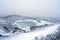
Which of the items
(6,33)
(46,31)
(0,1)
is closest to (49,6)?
(46,31)

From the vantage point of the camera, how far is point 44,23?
A: 50.7 inches

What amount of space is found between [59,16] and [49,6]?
221 millimetres

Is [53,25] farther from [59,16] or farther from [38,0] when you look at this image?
[38,0]

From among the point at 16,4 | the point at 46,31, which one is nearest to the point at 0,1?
the point at 16,4

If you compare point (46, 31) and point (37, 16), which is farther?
point (37, 16)

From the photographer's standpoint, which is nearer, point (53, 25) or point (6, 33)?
point (6, 33)

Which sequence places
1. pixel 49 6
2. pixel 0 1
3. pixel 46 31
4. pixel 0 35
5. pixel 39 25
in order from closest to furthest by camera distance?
pixel 0 35, pixel 46 31, pixel 39 25, pixel 0 1, pixel 49 6

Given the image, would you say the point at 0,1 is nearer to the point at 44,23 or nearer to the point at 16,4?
the point at 16,4

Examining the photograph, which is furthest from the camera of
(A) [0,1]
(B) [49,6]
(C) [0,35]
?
(B) [49,6]

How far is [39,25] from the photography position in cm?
123

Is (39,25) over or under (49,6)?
under

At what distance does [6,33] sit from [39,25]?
0.42m

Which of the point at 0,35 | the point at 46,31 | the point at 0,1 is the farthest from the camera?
the point at 0,1

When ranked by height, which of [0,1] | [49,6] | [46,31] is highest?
[0,1]
